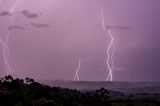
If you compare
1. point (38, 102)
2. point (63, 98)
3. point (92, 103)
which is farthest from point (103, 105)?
point (38, 102)

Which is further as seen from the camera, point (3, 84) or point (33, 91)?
point (3, 84)

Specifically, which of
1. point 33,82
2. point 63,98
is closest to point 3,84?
point 33,82

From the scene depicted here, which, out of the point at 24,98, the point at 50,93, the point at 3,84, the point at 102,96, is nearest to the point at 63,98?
the point at 50,93

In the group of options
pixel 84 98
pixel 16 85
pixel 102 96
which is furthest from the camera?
pixel 102 96

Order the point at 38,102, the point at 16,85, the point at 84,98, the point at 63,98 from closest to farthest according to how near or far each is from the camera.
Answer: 1. the point at 38,102
2. the point at 63,98
3. the point at 16,85
4. the point at 84,98

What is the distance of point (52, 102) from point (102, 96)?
3763 cm

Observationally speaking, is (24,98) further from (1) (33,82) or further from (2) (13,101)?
(1) (33,82)

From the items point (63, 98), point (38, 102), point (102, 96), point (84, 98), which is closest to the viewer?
point (38, 102)

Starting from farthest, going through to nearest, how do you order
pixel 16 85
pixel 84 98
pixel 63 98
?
pixel 84 98 < pixel 16 85 < pixel 63 98

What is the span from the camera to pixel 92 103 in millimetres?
87188

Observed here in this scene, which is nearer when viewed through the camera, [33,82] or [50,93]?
[50,93]

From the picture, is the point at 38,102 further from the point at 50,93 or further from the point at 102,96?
the point at 102,96

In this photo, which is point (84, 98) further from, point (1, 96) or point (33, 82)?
point (1, 96)

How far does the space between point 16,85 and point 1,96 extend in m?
17.1
